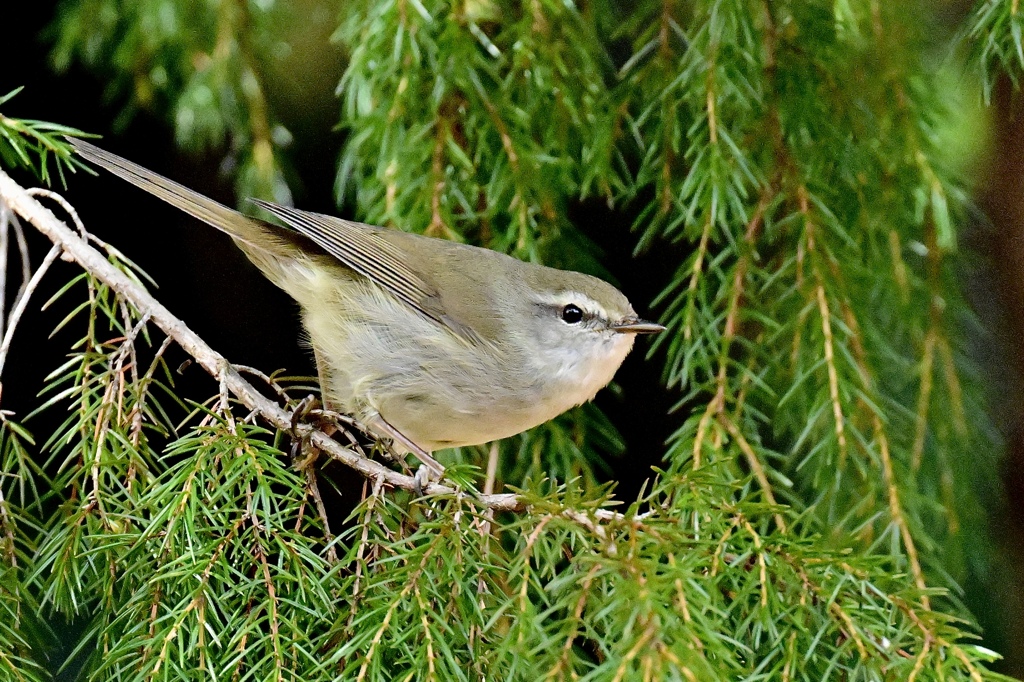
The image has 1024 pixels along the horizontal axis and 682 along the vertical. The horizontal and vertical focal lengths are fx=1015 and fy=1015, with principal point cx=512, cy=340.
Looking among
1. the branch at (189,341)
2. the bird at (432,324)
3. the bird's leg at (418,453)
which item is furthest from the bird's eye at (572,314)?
the branch at (189,341)

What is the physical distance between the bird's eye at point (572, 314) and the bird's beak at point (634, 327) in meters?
0.09

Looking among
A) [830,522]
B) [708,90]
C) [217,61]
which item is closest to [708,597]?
[830,522]

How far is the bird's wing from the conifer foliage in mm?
88

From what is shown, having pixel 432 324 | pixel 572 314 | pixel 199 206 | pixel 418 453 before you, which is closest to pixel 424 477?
pixel 418 453

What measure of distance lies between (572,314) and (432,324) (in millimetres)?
335

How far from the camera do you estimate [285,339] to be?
3.23m

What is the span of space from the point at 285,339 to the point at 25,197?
60.6 inches

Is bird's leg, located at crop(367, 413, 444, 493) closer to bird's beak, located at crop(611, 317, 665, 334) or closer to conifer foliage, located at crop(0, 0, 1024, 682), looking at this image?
conifer foliage, located at crop(0, 0, 1024, 682)

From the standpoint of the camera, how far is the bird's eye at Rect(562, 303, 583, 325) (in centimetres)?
241

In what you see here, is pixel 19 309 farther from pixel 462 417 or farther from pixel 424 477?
pixel 462 417

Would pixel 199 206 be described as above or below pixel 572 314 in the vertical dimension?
below

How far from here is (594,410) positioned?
242 centimetres

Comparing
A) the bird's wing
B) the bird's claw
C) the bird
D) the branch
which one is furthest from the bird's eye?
the branch

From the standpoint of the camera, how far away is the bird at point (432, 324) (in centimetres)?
222
